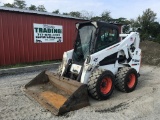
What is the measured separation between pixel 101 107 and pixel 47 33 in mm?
7165

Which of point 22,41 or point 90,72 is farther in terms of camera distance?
point 22,41

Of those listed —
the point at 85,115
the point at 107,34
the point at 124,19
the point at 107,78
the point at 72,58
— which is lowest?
the point at 85,115

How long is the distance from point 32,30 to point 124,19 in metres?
26.3

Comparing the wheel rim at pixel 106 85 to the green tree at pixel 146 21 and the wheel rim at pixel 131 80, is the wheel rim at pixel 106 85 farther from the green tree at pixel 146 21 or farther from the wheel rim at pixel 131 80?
the green tree at pixel 146 21

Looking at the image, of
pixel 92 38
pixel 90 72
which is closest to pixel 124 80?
pixel 90 72

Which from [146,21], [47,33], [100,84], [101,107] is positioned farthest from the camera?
[146,21]

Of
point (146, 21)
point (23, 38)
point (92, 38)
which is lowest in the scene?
point (23, 38)

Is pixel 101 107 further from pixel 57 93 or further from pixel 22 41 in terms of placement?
pixel 22 41

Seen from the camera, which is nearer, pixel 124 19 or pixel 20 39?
pixel 20 39

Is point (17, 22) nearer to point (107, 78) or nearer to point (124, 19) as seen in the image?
point (107, 78)

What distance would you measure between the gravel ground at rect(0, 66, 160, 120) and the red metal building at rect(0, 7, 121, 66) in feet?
12.4

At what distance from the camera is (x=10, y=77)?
8102mm

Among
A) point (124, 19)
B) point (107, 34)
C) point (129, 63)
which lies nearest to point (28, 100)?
point (107, 34)

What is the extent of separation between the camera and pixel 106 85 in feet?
18.0
